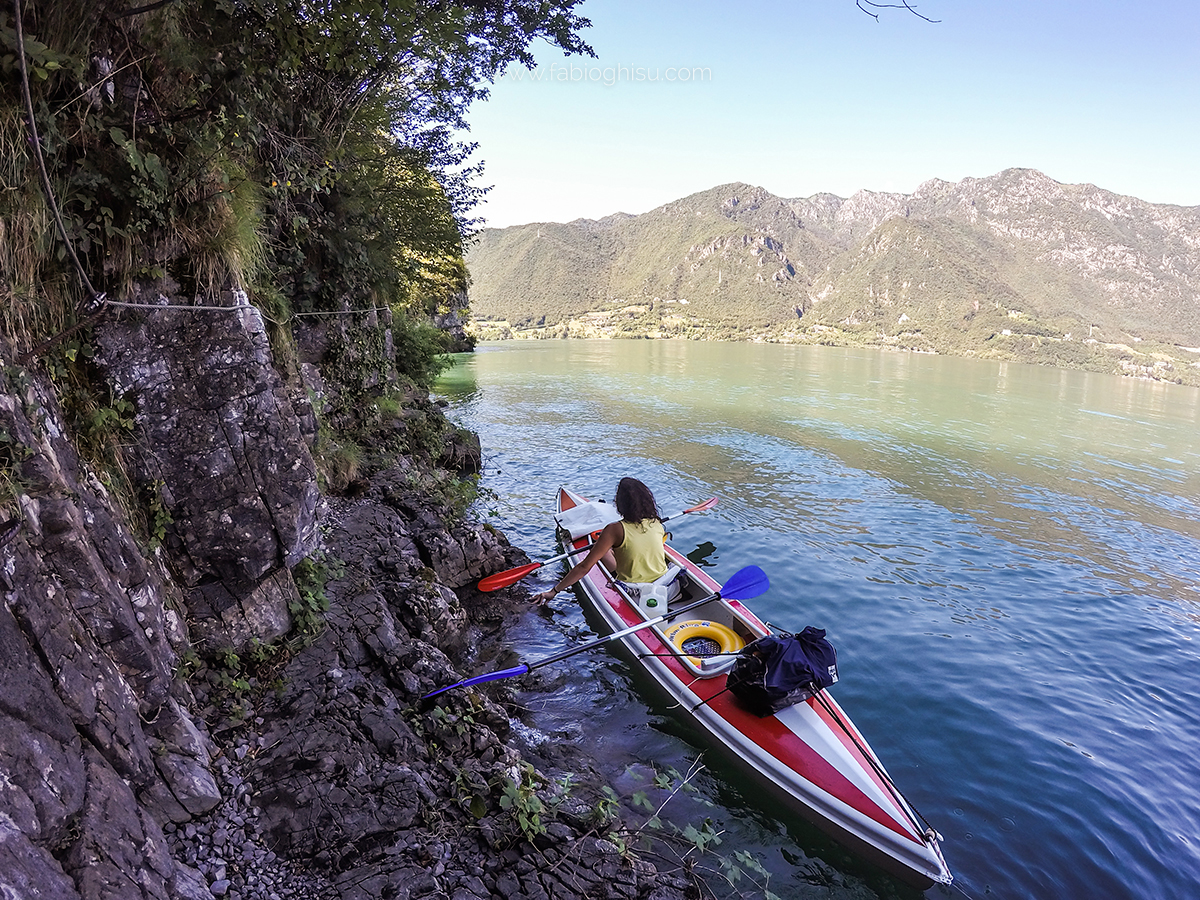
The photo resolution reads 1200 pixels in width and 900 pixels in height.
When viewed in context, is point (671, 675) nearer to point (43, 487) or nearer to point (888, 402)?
point (43, 487)

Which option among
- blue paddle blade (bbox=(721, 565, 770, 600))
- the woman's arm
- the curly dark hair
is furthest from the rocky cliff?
blue paddle blade (bbox=(721, 565, 770, 600))

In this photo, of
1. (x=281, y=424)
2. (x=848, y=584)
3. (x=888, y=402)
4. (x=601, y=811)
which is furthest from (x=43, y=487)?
(x=888, y=402)

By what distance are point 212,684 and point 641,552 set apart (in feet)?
15.9

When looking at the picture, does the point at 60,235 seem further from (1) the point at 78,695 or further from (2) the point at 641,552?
(2) the point at 641,552

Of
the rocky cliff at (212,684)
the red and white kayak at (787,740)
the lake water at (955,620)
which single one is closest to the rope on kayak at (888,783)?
the red and white kayak at (787,740)

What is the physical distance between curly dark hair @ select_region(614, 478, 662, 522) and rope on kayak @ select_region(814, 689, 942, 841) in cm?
281

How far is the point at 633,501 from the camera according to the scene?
720 centimetres

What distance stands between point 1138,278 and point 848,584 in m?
220

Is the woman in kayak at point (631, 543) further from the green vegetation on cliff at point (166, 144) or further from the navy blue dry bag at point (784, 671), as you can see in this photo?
the green vegetation on cliff at point (166, 144)

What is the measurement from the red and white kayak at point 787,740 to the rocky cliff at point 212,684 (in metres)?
1.73

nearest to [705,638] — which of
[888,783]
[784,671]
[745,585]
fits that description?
[745,585]

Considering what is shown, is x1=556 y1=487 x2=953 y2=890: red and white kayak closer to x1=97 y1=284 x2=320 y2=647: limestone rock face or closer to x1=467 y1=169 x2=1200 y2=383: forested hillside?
x1=97 y1=284 x2=320 y2=647: limestone rock face

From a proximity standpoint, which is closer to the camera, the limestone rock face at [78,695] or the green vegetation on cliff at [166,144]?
the limestone rock face at [78,695]

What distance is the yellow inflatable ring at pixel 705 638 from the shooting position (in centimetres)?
729
